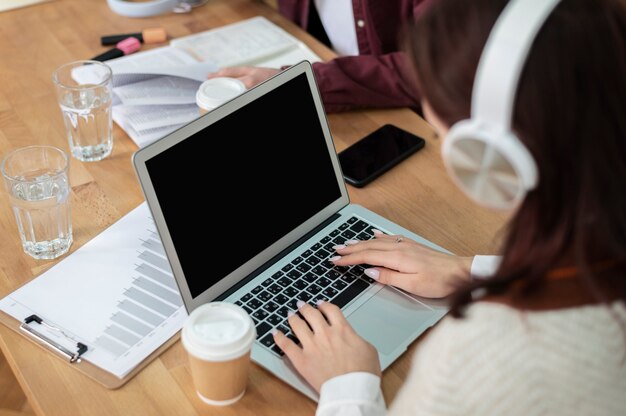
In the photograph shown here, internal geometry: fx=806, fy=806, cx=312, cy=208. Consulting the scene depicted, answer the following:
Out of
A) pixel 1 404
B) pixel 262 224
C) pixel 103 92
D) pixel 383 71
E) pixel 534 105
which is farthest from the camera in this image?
pixel 1 404

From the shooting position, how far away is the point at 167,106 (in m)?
1.51

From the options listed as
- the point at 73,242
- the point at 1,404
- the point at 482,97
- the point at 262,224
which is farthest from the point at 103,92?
the point at 482,97

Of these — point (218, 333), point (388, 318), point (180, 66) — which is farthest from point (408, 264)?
point (180, 66)

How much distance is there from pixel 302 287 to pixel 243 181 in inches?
6.7

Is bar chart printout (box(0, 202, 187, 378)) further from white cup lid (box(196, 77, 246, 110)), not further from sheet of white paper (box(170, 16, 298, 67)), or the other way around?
sheet of white paper (box(170, 16, 298, 67))

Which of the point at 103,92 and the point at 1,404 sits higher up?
the point at 103,92

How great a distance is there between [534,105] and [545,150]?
0.04 meters

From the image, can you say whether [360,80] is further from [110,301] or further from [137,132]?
[110,301]

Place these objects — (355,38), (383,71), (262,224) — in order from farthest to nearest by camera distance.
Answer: (355,38), (383,71), (262,224)

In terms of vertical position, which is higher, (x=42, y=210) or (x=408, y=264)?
(x=42, y=210)

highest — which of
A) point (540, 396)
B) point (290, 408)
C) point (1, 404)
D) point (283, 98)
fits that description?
point (283, 98)

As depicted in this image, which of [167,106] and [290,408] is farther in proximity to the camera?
[167,106]

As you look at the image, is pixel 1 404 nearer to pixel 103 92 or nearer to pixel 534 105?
pixel 103 92

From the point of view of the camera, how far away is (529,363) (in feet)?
2.54
